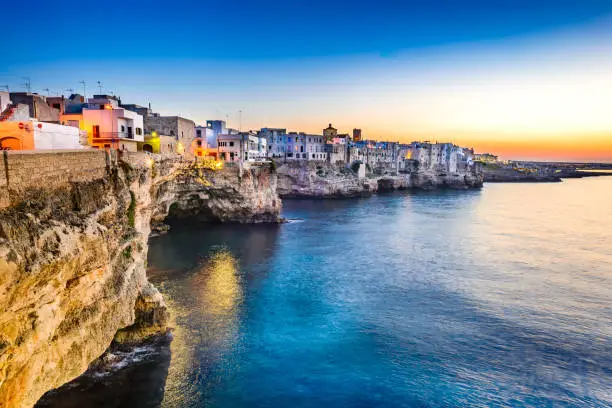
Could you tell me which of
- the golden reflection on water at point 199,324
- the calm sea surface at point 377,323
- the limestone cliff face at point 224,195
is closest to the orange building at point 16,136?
the calm sea surface at point 377,323

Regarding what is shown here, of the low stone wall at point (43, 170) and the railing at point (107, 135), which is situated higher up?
the railing at point (107, 135)

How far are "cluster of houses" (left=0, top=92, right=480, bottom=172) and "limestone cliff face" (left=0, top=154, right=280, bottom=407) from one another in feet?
13.1

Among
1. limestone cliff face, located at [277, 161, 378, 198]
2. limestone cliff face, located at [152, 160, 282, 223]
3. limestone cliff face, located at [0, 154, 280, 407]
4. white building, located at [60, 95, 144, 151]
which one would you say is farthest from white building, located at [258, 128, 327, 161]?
limestone cliff face, located at [0, 154, 280, 407]

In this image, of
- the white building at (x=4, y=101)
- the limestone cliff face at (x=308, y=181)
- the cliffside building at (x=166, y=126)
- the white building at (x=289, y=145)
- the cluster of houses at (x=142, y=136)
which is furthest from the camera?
the white building at (x=289, y=145)

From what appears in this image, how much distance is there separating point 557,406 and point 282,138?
75861 mm

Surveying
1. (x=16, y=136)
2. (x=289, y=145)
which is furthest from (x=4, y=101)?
(x=289, y=145)

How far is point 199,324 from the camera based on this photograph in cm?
1938

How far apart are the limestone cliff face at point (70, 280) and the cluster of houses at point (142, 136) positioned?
3.99m

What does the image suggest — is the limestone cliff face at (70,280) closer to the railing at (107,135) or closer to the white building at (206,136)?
the railing at (107,135)

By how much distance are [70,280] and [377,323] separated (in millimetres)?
14603

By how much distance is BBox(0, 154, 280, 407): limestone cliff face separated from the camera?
28.8 feet

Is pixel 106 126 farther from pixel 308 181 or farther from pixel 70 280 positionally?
pixel 308 181

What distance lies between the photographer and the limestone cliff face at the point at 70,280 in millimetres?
8789

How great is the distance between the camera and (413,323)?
66.5ft
